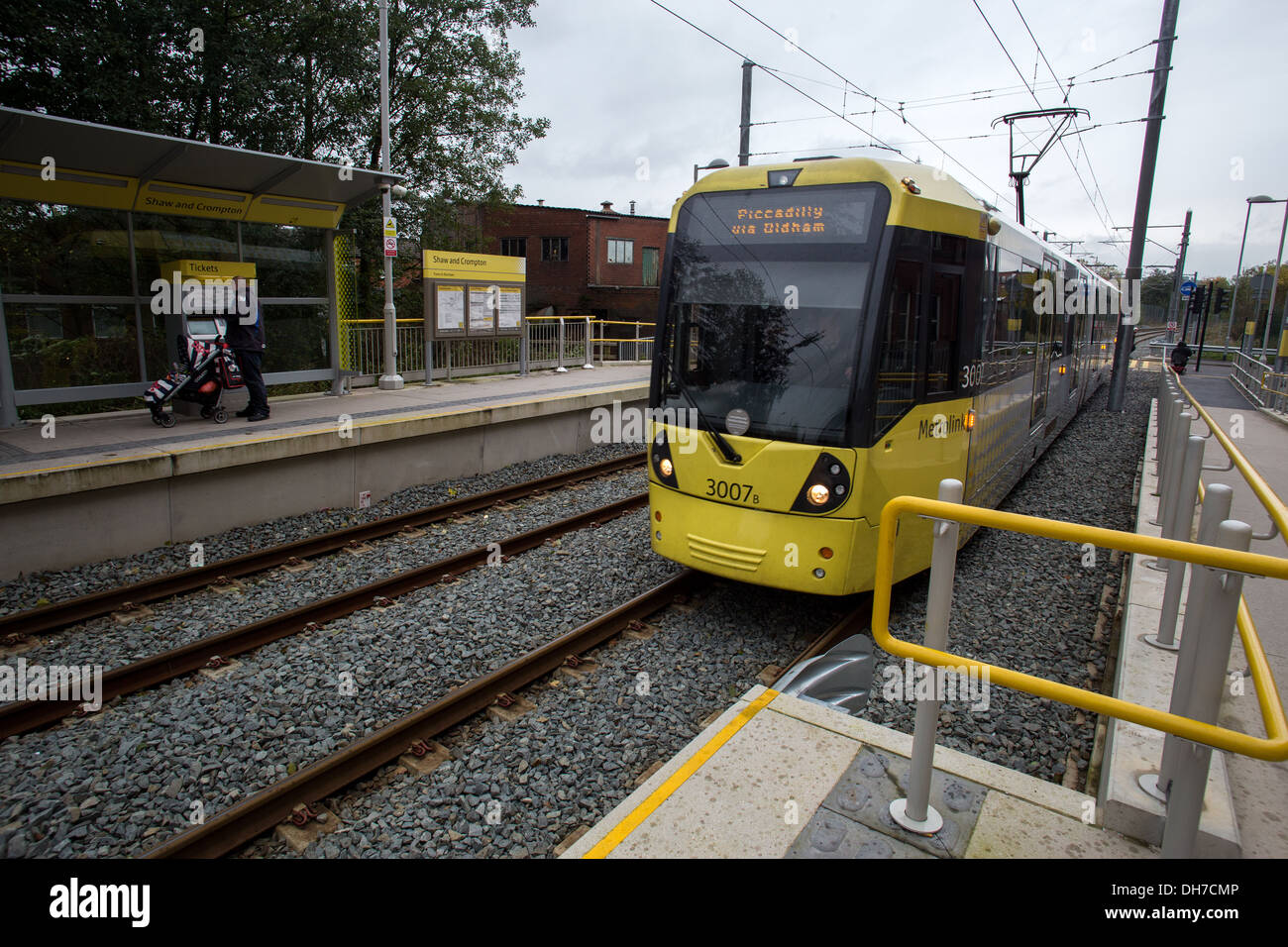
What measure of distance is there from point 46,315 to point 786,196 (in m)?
8.91

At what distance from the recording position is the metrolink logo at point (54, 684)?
466 cm

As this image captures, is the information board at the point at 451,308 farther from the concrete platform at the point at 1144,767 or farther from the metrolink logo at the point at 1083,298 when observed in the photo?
the concrete platform at the point at 1144,767

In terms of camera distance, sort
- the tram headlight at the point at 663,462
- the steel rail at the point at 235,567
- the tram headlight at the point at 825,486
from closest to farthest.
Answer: the tram headlight at the point at 825,486
the steel rail at the point at 235,567
the tram headlight at the point at 663,462

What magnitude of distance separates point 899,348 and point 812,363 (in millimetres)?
622

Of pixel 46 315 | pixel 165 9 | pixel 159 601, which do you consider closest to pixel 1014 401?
pixel 159 601

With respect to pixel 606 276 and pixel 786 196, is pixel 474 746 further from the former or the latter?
pixel 606 276

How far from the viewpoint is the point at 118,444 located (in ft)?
26.4

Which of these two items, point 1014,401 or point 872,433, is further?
point 1014,401

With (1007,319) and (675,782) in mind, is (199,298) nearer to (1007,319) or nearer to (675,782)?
(675,782)

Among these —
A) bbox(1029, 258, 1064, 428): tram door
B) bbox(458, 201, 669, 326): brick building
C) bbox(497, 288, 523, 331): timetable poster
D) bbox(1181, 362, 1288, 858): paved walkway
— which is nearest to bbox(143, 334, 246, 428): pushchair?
bbox(497, 288, 523, 331): timetable poster

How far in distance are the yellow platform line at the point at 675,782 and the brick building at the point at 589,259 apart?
39.1 meters

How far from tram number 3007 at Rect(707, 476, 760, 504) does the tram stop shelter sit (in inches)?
287

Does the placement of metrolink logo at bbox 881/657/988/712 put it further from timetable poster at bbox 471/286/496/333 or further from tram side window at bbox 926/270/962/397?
timetable poster at bbox 471/286/496/333

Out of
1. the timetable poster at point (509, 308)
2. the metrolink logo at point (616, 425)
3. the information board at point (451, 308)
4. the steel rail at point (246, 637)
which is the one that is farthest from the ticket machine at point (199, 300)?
the metrolink logo at point (616, 425)
